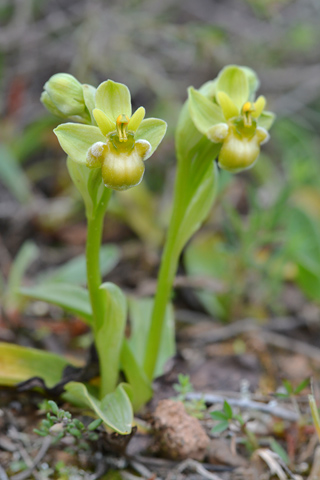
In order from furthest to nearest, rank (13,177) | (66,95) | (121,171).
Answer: (13,177)
(66,95)
(121,171)

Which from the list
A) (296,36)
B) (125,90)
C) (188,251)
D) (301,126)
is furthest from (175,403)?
(296,36)

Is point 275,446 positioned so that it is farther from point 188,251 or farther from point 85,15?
point 85,15

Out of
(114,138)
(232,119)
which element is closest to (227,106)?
(232,119)

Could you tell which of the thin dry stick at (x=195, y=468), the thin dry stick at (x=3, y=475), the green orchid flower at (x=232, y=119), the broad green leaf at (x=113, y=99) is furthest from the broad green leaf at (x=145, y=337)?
the broad green leaf at (x=113, y=99)

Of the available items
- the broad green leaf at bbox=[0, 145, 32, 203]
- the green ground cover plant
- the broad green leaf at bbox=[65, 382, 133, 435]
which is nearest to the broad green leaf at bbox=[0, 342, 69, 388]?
the green ground cover plant

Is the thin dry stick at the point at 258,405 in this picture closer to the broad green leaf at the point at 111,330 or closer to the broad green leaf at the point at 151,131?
the broad green leaf at the point at 111,330

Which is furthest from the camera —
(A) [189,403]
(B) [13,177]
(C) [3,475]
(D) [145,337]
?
(B) [13,177]

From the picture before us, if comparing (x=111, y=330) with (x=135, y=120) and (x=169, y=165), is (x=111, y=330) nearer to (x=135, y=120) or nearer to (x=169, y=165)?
(x=135, y=120)
